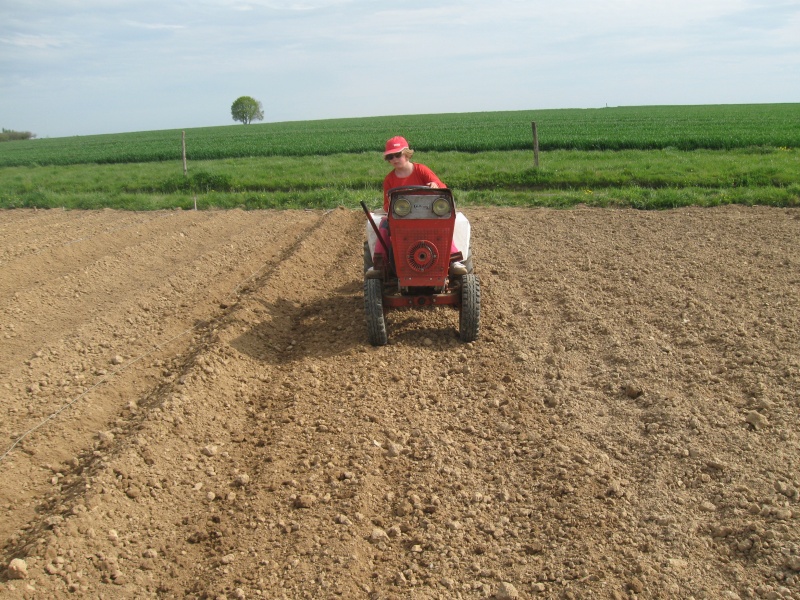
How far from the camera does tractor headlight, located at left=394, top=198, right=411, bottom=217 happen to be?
18.5 feet

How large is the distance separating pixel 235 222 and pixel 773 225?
330 inches

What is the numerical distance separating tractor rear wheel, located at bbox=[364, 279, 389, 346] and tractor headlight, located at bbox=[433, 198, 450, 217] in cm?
82

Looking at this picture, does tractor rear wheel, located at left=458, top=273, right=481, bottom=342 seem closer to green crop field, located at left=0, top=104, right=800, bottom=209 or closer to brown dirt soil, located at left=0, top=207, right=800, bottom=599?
brown dirt soil, located at left=0, top=207, right=800, bottom=599

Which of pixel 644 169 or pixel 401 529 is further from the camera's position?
pixel 644 169

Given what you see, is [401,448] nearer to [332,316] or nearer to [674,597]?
[674,597]

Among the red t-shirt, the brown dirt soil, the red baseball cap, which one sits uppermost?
the red baseball cap

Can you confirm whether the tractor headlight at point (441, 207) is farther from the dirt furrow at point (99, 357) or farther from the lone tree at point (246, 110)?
the lone tree at point (246, 110)

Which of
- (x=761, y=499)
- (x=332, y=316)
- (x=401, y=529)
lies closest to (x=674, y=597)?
(x=761, y=499)

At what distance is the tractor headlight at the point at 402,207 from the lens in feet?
18.5

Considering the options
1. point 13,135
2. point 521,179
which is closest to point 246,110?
point 13,135

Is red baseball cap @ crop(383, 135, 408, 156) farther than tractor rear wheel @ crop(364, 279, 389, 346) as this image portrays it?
Yes

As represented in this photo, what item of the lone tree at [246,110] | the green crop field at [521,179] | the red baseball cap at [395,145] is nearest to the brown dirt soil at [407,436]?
the red baseball cap at [395,145]

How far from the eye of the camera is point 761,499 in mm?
3713

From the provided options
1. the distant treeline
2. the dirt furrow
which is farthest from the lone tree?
the dirt furrow
